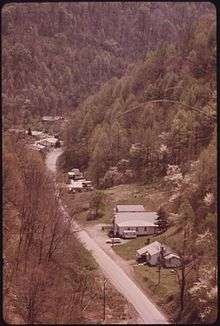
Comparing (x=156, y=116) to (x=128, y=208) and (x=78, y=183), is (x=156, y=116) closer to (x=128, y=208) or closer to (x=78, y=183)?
(x=78, y=183)

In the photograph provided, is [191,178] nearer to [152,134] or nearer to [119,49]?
[152,134]

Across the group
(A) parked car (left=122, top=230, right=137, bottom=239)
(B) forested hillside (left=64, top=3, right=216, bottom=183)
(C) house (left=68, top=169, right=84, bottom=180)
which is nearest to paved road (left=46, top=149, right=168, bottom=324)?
(A) parked car (left=122, top=230, right=137, bottom=239)

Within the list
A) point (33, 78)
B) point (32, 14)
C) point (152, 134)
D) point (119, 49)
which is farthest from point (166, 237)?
point (32, 14)

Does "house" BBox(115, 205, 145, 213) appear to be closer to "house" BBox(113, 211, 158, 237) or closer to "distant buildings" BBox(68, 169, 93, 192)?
"house" BBox(113, 211, 158, 237)

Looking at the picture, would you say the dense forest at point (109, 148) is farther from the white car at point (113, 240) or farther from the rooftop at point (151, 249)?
the white car at point (113, 240)

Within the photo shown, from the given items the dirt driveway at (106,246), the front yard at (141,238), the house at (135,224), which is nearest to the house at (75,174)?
the front yard at (141,238)

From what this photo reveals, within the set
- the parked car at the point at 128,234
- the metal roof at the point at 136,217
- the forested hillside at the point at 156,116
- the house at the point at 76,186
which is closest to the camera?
the metal roof at the point at 136,217
